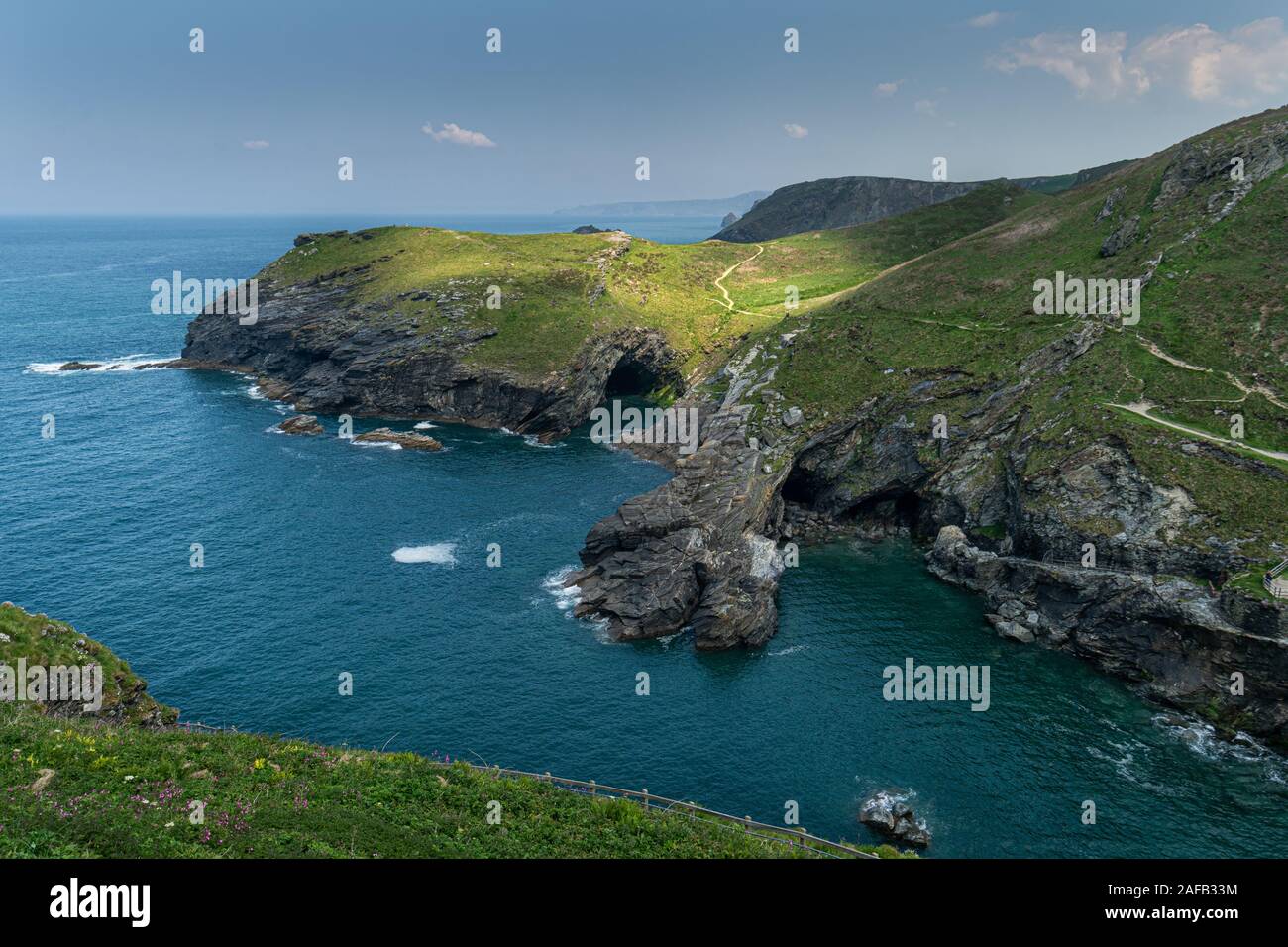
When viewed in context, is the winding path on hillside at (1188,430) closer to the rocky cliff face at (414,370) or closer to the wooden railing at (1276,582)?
the wooden railing at (1276,582)

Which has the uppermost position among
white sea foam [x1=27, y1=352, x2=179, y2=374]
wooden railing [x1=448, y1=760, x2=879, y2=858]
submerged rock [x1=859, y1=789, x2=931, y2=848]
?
white sea foam [x1=27, y1=352, x2=179, y2=374]

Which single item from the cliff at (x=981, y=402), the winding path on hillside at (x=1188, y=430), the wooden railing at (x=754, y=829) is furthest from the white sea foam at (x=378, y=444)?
the winding path on hillside at (x=1188, y=430)

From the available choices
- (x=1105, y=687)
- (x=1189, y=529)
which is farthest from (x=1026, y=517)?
Answer: (x=1105, y=687)

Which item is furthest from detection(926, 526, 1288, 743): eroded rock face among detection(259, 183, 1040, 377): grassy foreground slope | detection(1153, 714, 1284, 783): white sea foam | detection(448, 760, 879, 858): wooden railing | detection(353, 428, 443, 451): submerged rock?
detection(353, 428, 443, 451): submerged rock

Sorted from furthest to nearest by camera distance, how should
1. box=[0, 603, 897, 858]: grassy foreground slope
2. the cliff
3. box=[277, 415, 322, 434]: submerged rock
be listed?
box=[277, 415, 322, 434]: submerged rock → the cliff → box=[0, 603, 897, 858]: grassy foreground slope

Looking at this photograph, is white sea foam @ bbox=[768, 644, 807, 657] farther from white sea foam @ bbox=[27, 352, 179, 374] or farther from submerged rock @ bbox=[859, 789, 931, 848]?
white sea foam @ bbox=[27, 352, 179, 374]
